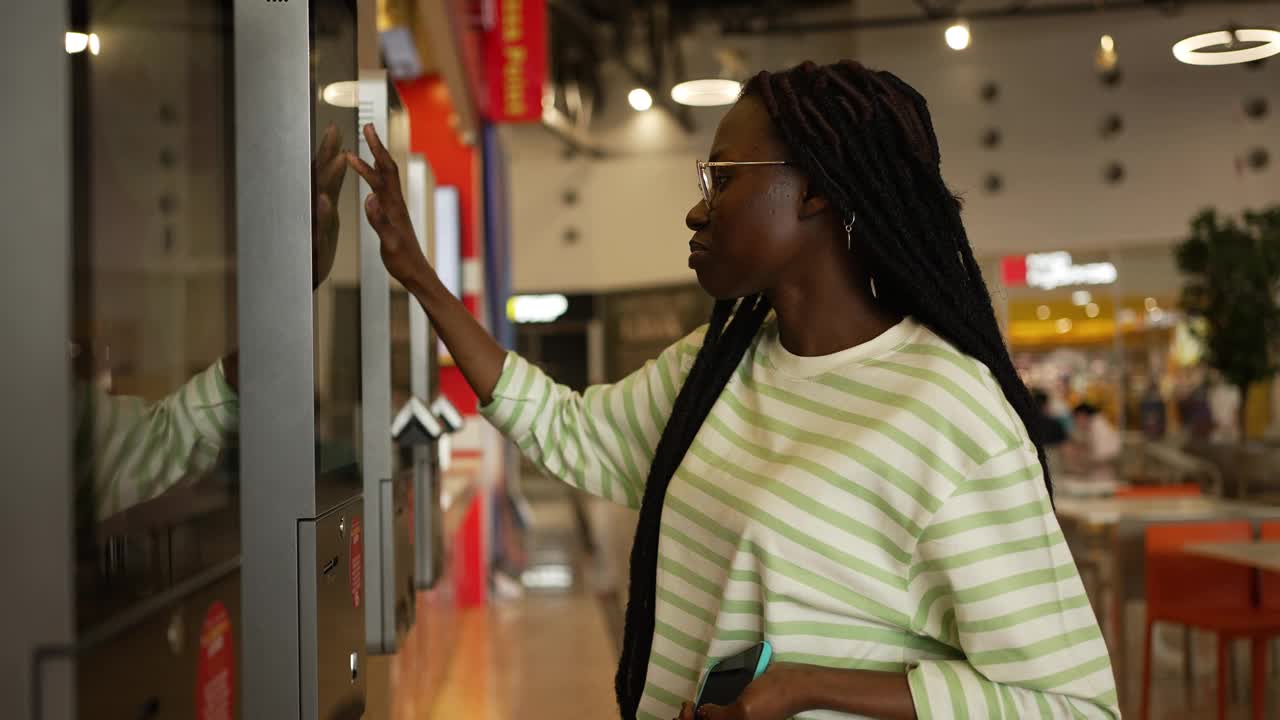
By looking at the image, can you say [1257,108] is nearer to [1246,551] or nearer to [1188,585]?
[1188,585]

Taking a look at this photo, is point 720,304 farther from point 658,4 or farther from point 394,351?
point 658,4

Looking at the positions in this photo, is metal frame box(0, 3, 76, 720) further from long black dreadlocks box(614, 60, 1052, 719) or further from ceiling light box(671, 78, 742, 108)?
ceiling light box(671, 78, 742, 108)

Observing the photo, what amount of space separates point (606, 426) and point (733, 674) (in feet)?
1.58

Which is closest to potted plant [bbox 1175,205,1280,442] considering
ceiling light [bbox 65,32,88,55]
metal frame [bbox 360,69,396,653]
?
metal frame [bbox 360,69,396,653]

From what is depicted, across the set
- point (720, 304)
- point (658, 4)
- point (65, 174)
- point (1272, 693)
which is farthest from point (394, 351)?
point (658, 4)

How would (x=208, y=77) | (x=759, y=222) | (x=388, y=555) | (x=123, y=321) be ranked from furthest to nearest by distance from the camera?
(x=388, y=555), (x=759, y=222), (x=208, y=77), (x=123, y=321)

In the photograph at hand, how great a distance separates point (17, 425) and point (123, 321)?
0.14 metres

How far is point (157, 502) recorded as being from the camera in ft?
2.85

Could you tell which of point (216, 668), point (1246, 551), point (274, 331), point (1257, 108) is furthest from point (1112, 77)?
point (216, 668)

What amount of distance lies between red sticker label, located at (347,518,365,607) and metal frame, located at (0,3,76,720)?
0.63 m

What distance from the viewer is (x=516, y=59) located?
7.14 meters

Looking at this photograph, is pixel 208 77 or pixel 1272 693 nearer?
pixel 208 77

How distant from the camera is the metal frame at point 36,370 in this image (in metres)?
0.67

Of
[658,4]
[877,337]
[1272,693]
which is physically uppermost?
[658,4]
